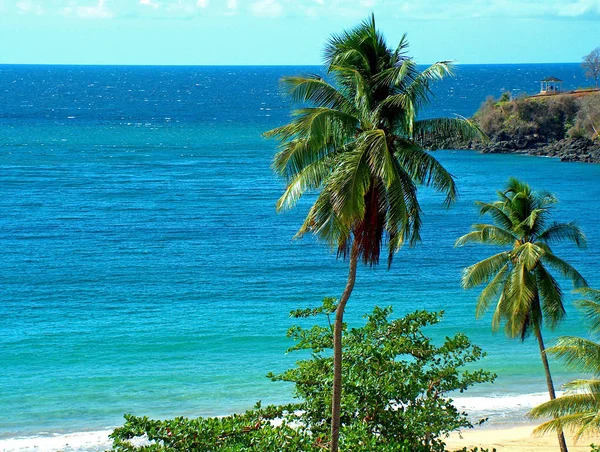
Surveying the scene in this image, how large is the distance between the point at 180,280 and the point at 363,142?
116ft

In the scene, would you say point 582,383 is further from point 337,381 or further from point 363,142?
point 363,142

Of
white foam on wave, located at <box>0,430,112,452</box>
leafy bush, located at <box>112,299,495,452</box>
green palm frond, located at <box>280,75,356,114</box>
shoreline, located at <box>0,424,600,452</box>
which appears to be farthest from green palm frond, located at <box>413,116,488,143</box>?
white foam on wave, located at <box>0,430,112,452</box>

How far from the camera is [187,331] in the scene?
136 feet

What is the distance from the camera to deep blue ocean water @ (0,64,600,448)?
34562mm

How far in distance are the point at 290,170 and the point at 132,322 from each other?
27.9m

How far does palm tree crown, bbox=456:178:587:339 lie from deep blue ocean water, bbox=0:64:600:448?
25.4 feet

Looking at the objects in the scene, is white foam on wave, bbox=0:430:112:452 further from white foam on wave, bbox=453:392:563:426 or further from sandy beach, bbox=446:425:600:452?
white foam on wave, bbox=453:392:563:426

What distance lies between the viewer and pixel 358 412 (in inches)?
742

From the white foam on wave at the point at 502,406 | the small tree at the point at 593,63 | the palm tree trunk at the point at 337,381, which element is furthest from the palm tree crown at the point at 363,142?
the small tree at the point at 593,63

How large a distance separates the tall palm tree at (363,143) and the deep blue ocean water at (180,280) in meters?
17.8

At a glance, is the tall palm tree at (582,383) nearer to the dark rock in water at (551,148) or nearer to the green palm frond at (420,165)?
the green palm frond at (420,165)

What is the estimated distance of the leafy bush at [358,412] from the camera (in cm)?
1755

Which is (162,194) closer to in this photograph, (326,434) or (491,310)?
(491,310)

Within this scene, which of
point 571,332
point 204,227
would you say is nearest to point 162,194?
point 204,227
